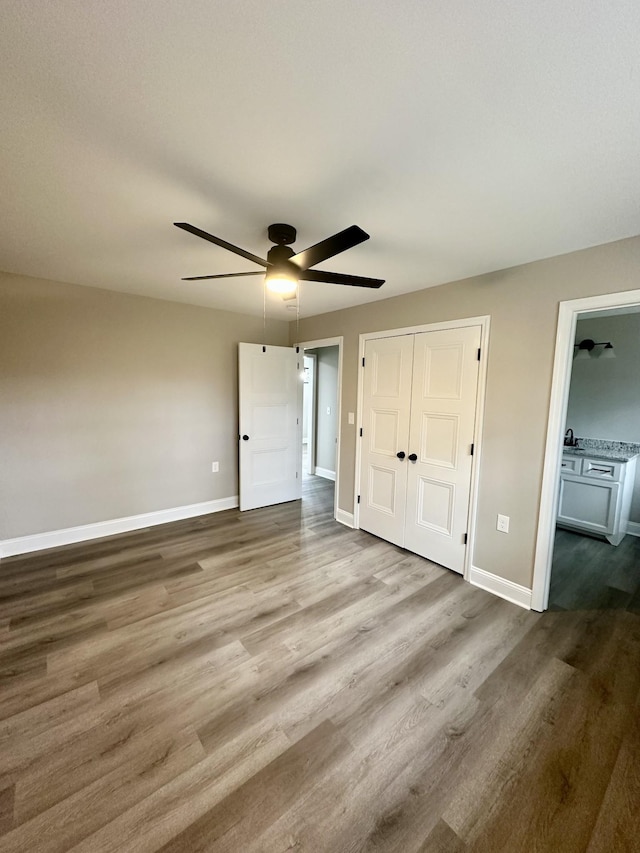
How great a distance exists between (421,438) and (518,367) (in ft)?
3.22

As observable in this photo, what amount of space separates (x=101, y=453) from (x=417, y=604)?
322 cm

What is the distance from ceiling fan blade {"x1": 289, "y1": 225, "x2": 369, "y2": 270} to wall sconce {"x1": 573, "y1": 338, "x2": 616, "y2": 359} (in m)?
3.52

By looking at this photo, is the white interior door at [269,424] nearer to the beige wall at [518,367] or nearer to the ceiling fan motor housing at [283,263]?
the beige wall at [518,367]

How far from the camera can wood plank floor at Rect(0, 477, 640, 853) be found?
3.93 ft

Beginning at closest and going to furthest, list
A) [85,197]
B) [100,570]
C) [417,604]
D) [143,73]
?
[143,73]
[85,197]
[417,604]
[100,570]

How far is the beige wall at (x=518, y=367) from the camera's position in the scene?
212cm

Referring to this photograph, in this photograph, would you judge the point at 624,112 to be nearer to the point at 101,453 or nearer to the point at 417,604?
the point at 417,604

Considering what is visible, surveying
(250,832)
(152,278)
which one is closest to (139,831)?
A: (250,832)

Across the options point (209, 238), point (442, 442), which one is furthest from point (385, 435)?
point (209, 238)

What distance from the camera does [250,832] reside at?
1174 millimetres

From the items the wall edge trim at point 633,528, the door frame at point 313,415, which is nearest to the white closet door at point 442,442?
the wall edge trim at point 633,528

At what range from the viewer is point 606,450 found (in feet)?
12.6

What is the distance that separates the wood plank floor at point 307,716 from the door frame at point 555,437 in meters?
0.30

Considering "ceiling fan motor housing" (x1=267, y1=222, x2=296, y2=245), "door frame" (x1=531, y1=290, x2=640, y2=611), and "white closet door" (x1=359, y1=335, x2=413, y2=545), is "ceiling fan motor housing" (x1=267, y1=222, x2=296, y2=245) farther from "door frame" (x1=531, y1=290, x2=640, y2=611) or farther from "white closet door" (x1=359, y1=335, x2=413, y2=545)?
Result: "door frame" (x1=531, y1=290, x2=640, y2=611)
